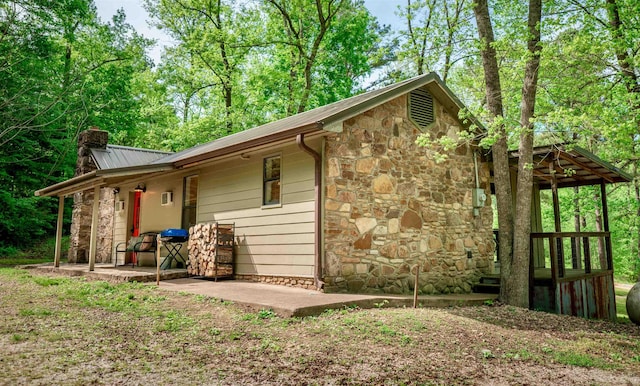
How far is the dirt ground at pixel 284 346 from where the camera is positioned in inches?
139

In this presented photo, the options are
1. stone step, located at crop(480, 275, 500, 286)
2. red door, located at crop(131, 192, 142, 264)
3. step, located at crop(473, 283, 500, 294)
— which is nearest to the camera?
step, located at crop(473, 283, 500, 294)

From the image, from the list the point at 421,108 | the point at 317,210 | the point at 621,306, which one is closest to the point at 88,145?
the point at 317,210

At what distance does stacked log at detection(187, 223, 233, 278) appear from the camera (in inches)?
341

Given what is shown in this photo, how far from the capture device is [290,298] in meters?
6.30

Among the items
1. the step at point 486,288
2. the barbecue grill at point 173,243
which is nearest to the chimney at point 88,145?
the barbecue grill at point 173,243

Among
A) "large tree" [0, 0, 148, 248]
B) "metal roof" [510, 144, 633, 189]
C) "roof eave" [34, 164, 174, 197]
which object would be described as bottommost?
"roof eave" [34, 164, 174, 197]

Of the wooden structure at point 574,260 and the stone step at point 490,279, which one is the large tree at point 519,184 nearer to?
the wooden structure at point 574,260

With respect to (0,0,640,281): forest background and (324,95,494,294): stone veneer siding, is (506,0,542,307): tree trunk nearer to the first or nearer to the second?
(324,95,494,294): stone veneer siding

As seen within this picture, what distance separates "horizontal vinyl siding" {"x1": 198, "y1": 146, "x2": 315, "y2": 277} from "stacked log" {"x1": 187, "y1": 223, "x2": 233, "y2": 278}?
0.23 metres

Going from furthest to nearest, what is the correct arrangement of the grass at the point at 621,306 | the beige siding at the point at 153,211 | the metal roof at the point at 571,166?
the grass at the point at 621,306
the beige siding at the point at 153,211
the metal roof at the point at 571,166

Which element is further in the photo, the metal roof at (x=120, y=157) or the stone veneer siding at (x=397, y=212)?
the metal roof at (x=120, y=157)

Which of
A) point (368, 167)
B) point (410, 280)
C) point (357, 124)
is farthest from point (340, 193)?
point (410, 280)

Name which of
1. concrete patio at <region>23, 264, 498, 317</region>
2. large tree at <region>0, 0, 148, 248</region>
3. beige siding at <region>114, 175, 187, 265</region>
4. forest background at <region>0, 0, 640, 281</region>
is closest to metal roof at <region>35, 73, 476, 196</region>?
beige siding at <region>114, 175, 187, 265</region>

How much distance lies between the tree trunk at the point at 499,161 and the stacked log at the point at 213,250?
16.6 ft
